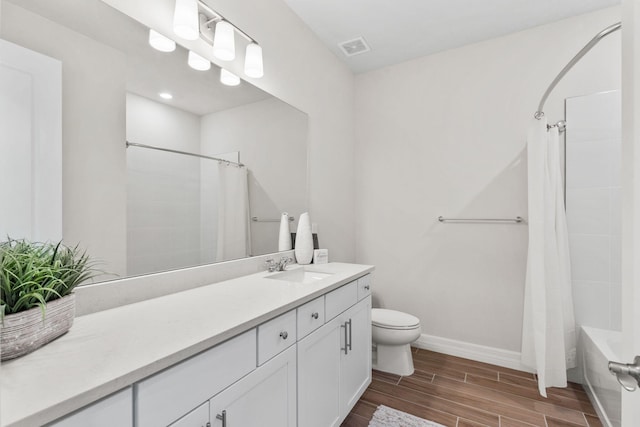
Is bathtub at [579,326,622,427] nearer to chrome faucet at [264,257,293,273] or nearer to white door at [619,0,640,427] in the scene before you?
white door at [619,0,640,427]

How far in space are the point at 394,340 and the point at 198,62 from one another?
6.90ft

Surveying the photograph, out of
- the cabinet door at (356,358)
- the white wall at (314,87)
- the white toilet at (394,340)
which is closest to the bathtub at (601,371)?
the white toilet at (394,340)

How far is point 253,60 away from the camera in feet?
5.54

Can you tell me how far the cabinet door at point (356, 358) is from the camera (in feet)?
5.38

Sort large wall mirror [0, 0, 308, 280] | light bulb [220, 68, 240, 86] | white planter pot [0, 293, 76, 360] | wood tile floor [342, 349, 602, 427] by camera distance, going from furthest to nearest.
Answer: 1. wood tile floor [342, 349, 602, 427]
2. light bulb [220, 68, 240, 86]
3. large wall mirror [0, 0, 308, 280]
4. white planter pot [0, 293, 76, 360]

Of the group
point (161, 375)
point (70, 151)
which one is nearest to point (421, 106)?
point (70, 151)

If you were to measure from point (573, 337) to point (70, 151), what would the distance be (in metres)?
2.94

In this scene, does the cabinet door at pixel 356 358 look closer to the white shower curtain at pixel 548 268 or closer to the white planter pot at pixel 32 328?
the white shower curtain at pixel 548 268

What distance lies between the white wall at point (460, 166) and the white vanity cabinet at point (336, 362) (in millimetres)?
968

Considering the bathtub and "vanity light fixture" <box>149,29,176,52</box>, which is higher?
"vanity light fixture" <box>149,29,176,52</box>

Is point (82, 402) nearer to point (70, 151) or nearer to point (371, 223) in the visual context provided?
point (70, 151)

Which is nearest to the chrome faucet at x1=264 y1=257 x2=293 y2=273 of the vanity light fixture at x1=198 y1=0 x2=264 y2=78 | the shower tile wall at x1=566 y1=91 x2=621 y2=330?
the vanity light fixture at x1=198 y1=0 x2=264 y2=78

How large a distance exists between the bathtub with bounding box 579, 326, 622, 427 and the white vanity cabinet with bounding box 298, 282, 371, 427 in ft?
4.09

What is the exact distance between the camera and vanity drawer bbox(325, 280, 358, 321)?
4.94 ft
